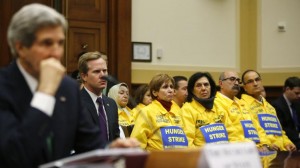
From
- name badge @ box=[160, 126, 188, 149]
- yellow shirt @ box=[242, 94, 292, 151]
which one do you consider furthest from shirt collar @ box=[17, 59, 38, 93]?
yellow shirt @ box=[242, 94, 292, 151]

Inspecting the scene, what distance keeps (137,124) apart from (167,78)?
0.58 m

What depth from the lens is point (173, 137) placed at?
14.5 feet

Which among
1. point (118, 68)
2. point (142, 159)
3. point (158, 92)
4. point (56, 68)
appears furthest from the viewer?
point (118, 68)

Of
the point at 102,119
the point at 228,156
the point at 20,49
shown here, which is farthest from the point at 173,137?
the point at 228,156

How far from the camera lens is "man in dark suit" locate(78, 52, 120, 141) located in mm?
3630

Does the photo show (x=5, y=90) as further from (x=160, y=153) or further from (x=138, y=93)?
(x=138, y=93)

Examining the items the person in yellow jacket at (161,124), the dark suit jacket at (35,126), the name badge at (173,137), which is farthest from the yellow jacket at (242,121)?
the dark suit jacket at (35,126)

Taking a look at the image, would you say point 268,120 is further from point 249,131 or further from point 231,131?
point 231,131

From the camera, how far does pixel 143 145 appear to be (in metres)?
4.37

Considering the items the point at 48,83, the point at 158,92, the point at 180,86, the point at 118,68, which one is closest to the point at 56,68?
the point at 48,83

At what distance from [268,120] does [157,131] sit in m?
1.75

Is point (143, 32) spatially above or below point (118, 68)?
above

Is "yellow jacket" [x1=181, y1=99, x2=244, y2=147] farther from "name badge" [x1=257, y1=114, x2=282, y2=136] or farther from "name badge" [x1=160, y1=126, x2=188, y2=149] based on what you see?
"name badge" [x1=257, y1=114, x2=282, y2=136]

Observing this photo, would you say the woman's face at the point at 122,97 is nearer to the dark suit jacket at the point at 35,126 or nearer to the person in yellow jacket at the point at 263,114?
the person in yellow jacket at the point at 263,114
